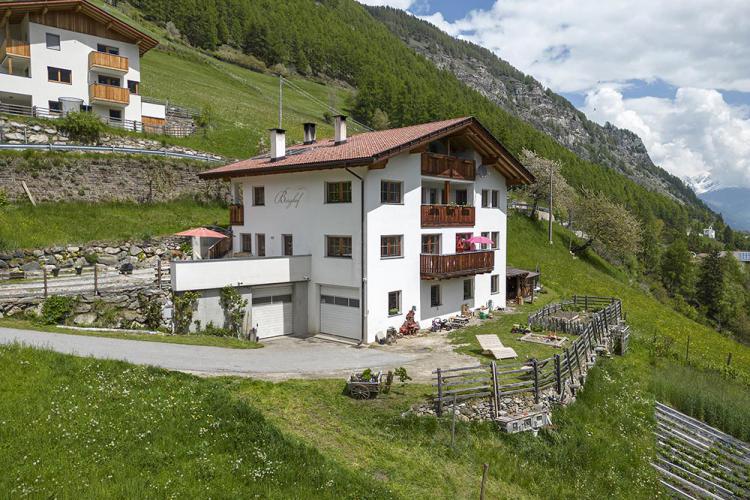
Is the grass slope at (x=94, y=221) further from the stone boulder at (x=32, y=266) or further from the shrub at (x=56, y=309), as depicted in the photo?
the shrub at (x=56, y=309)

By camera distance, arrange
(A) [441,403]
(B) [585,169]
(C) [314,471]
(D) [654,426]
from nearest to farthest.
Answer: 1. (C) [314,471]
2. (A) [441,403]
3. (D) [654,426]
4. (B) [585,169]

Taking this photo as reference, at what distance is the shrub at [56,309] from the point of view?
18.8m

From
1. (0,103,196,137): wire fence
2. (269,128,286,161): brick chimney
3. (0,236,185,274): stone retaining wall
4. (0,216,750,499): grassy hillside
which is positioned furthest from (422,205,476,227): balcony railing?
(0,103,196,137): wire fence

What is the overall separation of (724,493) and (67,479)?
17508 millimetres

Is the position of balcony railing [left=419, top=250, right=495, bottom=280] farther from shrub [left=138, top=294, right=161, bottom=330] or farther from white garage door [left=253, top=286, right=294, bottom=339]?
shrub [left=138, top=294, right=161, bottom=330]

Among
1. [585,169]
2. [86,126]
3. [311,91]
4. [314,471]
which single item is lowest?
[314,471]

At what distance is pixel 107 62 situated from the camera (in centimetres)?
4284

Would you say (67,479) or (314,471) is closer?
(67,479)

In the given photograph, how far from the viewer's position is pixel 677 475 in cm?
1482

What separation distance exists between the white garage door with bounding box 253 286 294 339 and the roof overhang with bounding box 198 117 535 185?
6330 millimetres

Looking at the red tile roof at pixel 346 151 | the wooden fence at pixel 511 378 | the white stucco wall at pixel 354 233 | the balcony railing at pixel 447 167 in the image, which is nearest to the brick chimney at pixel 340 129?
the red tile roof at pixel 346 151

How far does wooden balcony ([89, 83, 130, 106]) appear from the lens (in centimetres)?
4203

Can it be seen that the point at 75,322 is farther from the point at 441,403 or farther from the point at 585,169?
the point at 585,169

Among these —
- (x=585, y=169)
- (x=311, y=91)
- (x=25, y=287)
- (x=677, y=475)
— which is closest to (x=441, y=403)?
(x=677, y=475)
